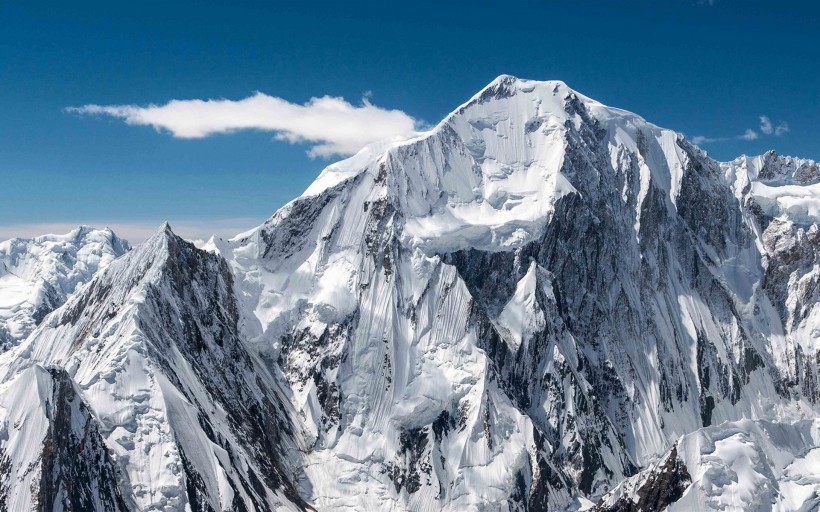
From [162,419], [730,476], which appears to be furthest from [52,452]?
[730,476]

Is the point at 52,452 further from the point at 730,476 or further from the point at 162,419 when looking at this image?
the point at 730,476

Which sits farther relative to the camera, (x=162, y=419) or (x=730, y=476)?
(x=162, y=419)

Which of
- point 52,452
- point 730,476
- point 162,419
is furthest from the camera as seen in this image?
point 162,419

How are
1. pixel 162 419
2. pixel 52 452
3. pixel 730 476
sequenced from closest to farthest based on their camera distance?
1. pixel 730 476
2. pixel 52 452
3. pixel 162 419

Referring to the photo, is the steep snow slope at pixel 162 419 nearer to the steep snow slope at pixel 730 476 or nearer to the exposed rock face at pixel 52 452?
the exposed rock face at pixel 52 452

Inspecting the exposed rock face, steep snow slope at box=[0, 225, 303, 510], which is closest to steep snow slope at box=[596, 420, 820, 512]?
steep snow slope at box=[0, 225, 303, 510]

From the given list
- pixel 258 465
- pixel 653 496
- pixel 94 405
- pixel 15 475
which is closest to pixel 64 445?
pixel 15 475

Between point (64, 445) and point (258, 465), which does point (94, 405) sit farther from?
point (258, 465)

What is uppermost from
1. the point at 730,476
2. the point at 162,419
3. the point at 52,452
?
the point at 162,419

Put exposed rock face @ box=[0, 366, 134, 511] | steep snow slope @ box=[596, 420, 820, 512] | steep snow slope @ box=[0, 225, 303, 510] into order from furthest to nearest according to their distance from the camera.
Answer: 1. steep snow slope @ box=[0, 225, 303, 510]
2. exposed rock face @ box=[0, 366, 134, 511]
3. steep snow slope @ box=[596, 420, 820, 512]

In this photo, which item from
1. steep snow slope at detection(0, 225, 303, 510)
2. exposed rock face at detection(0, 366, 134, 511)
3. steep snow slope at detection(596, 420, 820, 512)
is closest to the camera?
steep snow slope at detection(596, 420, 820, 512)

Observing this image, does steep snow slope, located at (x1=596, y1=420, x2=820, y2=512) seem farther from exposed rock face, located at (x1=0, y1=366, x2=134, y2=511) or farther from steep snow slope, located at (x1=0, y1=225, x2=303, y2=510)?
exposed rock face, located at (x1=0, y1=366, x2=134, y2=511)

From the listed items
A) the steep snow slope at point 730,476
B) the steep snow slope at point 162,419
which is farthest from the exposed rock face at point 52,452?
the steep snow slope at point 730,476
